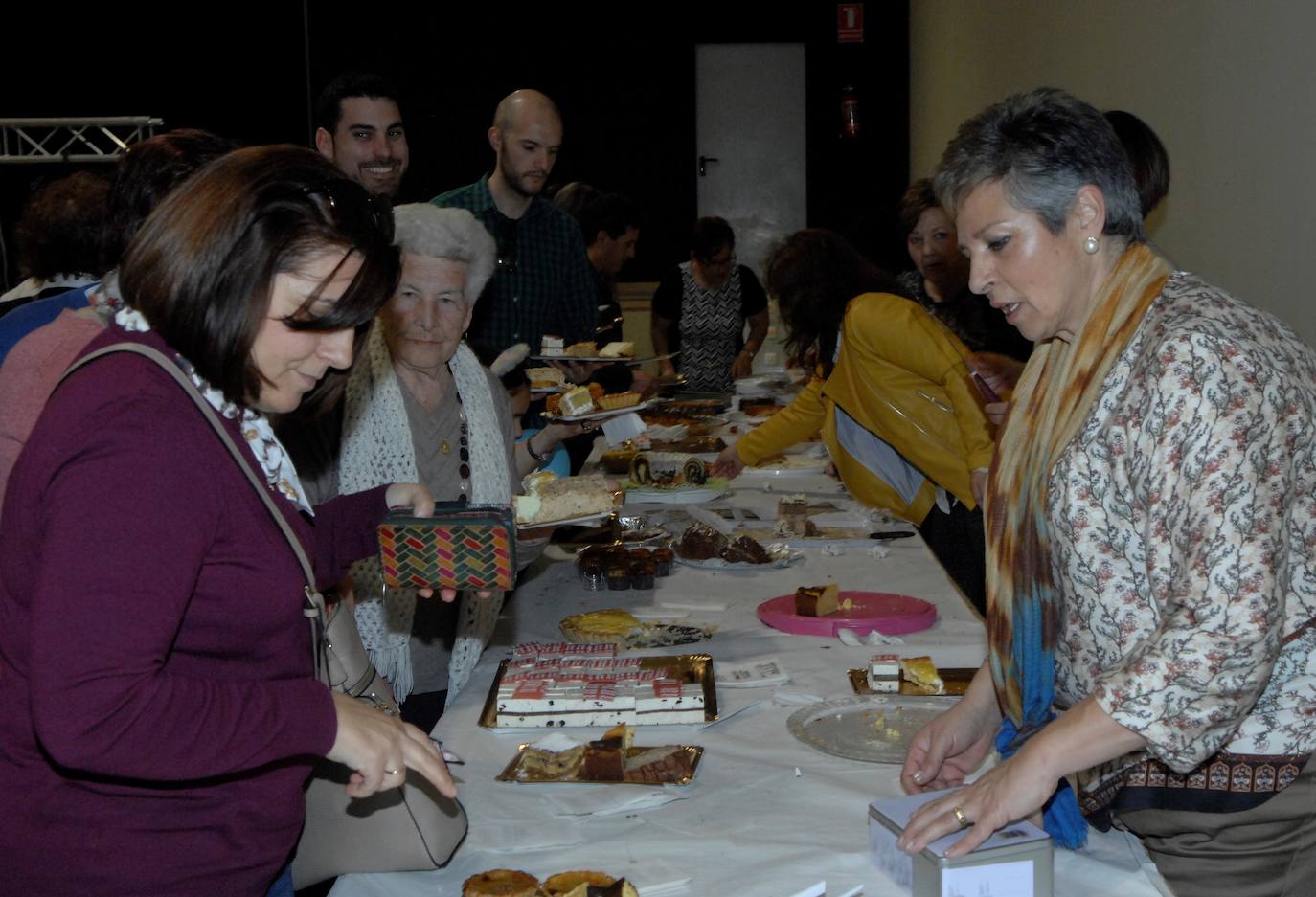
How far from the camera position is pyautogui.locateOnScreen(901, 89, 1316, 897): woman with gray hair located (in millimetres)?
1297

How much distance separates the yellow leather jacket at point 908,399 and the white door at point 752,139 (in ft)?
22.5

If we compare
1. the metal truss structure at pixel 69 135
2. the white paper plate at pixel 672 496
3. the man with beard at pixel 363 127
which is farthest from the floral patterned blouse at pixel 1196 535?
the metal truss structure at pixel 69 135

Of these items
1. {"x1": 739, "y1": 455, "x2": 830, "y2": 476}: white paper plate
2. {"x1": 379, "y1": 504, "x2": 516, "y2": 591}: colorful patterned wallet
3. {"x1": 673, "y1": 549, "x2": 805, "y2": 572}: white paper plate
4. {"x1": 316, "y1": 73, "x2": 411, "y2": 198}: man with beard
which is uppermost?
{"x1": 316, "y1": 73, "x2": 411, "y2": 198}: man with beard

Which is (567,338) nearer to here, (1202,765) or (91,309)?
(91,309)

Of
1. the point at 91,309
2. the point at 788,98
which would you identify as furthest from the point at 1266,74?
the point at 788,98

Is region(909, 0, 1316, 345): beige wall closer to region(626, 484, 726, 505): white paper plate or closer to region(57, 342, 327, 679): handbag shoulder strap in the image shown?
region(626, 484, 726, 505): white paper plate

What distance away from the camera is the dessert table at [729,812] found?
143 cm

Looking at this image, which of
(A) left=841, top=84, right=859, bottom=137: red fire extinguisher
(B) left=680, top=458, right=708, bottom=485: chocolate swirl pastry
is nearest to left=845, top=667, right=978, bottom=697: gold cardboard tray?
(B) left=680, top=458, right=708, bottom=485: chocolate swirl pastry

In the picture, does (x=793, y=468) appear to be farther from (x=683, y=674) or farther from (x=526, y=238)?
(x=683, y=674)

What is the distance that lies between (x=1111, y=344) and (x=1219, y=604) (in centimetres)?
35

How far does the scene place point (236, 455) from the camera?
1244 mm

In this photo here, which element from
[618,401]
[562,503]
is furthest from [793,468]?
[562,503]

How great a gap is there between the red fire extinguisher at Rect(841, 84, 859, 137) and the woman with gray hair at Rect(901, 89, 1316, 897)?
8.90 meters

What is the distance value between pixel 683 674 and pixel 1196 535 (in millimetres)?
924
